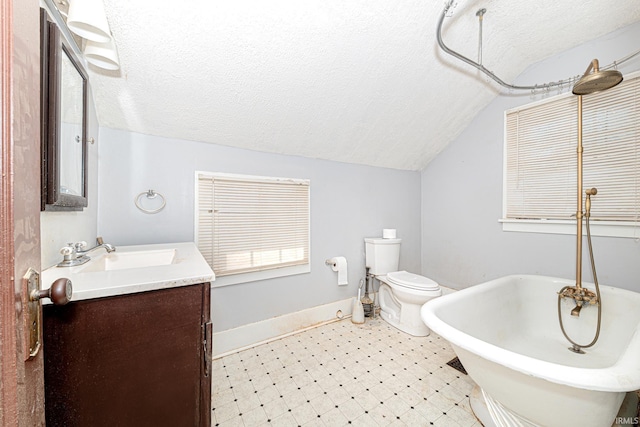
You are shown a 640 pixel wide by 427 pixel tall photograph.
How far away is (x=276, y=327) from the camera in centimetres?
223

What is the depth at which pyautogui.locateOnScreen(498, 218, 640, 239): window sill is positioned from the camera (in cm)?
174

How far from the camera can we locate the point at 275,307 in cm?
225

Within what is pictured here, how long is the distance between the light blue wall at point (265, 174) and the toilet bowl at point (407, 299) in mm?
410

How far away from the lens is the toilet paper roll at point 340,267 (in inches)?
98.7

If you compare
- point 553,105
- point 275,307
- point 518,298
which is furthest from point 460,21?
point 275,307

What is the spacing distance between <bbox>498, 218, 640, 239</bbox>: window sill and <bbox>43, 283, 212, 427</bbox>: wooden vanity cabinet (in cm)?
263

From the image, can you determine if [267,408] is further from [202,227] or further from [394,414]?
[202,227]

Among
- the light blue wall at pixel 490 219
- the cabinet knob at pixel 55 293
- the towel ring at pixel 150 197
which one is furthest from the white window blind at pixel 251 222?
the light blue wall at pixel 490 219

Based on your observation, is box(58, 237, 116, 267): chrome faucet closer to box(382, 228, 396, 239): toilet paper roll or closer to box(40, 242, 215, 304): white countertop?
box(40, 242, 215, 304): white countertop

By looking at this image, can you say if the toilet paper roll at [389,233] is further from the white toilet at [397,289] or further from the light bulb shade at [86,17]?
the light bulb shade at [86,17]

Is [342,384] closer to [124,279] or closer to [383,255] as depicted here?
[383,255]

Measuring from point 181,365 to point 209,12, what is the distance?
5.20 ft

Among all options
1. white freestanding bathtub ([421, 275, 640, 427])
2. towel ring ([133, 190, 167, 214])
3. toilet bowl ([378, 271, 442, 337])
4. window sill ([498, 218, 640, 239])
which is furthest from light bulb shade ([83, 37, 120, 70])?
window sill ([498, 218, 640, 239])

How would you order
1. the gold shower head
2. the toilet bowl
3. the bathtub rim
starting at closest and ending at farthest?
the bathtub rim < the gold shower head < the toilet bowl
